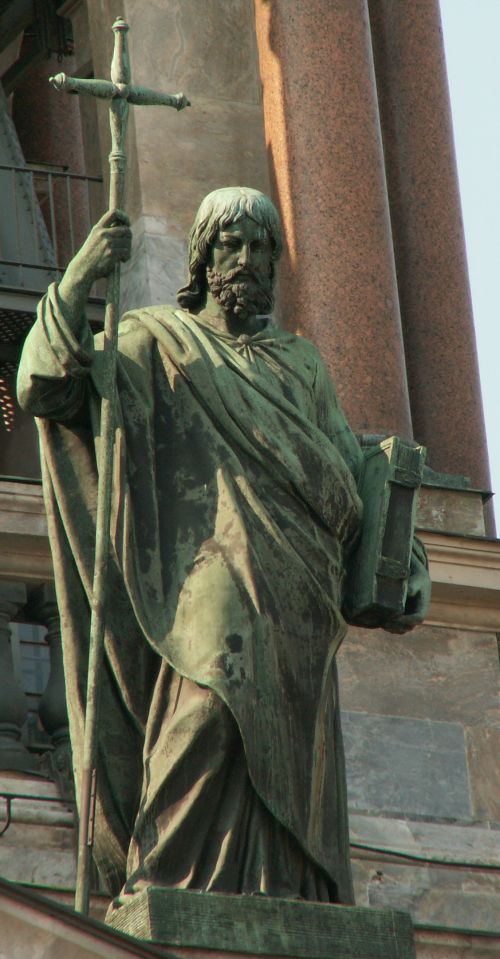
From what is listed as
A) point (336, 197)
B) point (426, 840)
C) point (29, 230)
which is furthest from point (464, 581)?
point (29, 230)

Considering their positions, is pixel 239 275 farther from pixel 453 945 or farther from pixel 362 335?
pixel 362 335

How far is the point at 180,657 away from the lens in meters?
8.89

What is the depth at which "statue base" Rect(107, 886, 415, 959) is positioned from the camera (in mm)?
8484

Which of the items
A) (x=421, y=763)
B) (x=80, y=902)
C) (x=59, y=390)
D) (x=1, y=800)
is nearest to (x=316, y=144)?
(x=421, y=763)

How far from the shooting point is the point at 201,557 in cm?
902

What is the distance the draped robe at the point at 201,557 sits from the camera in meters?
8.89

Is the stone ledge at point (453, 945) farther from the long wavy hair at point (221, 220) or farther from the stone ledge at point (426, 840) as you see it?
the long wavy hair at point (221, 220)

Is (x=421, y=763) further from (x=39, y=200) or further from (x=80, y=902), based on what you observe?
(x=39, y=200)

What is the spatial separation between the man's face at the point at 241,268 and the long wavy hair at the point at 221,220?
0.06 feet

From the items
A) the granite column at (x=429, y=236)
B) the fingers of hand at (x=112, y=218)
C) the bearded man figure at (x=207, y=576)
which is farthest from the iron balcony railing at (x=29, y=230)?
the fingers of hand at (x=112, y=218)

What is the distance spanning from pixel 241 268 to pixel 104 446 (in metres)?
0.77

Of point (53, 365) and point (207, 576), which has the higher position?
point (53, 365)

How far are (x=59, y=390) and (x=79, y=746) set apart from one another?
3.26ft

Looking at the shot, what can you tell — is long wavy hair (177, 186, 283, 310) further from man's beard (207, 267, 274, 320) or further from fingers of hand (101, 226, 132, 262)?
fingers of hand (101, 226, 132, 262)
